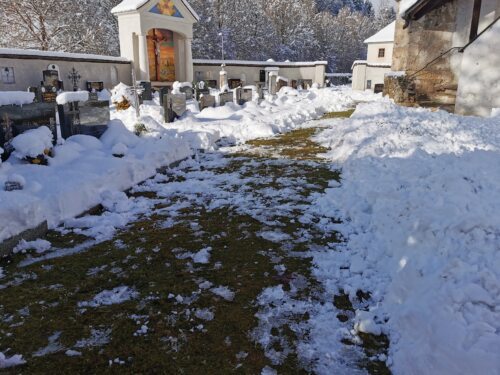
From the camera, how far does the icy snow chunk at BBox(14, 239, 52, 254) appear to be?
4.52 metres

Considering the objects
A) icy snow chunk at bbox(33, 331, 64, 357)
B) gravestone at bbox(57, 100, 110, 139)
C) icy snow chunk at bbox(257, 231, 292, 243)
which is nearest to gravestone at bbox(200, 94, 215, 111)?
gravestone at bbox(57, 100, 110, 139)

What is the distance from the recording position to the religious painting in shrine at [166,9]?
2584 cm

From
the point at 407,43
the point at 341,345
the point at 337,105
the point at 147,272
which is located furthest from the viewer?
the point at 337,105

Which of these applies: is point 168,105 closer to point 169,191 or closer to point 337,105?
point 169,191

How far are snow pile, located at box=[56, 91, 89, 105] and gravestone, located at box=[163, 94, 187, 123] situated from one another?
4765 millimetres

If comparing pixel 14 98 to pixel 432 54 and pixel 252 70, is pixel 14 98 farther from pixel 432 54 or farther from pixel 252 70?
pixel 252 70

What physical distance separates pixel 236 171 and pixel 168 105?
6.14m

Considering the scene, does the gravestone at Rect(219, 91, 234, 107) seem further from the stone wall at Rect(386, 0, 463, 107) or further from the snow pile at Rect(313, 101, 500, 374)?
the snow pile at Rect(313, 101, 500, 374)

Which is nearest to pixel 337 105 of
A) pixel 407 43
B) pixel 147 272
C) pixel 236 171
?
pixel 407 43

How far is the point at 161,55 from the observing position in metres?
29.0

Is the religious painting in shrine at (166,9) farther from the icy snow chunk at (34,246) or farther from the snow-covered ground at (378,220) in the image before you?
the icy snow chunk at (34,246)

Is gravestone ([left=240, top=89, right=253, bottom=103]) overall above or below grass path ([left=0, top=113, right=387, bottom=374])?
above

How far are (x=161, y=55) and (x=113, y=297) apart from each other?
92.6 feet

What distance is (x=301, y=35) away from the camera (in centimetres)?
5453
